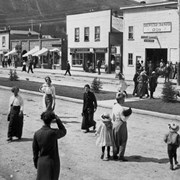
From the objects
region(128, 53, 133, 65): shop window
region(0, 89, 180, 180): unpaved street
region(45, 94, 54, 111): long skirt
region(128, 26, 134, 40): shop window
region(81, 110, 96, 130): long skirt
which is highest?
region(128, 26, 134, 40): shop window

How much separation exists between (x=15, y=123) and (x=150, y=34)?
31.4 meters

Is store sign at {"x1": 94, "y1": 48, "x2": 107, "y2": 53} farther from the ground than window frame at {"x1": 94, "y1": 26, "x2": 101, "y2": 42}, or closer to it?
closer to it

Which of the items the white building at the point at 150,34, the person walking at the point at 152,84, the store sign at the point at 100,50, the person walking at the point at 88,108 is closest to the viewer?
the person walking at the point at 88,108

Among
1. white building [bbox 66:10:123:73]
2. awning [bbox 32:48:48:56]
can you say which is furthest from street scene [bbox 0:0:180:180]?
awning [bbox 32:48:48:56]

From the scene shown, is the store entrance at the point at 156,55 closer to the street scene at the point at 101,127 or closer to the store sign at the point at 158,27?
the street scene at the point at 101,127

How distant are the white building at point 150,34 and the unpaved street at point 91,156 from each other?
84.1 ft

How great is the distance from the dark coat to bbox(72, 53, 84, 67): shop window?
Answer: 151ft

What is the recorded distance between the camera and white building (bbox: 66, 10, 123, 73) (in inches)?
1887

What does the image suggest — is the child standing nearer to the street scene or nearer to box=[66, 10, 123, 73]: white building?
the street scene

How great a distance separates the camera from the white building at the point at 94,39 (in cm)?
4794

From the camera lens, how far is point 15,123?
12484 mm

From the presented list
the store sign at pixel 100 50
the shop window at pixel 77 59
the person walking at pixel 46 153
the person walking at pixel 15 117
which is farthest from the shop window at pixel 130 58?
the person walking at pixel 46 153

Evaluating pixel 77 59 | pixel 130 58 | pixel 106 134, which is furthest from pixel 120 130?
Answer: pixel 77 59

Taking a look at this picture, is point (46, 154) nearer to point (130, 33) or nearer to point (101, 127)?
point (101, 127)
